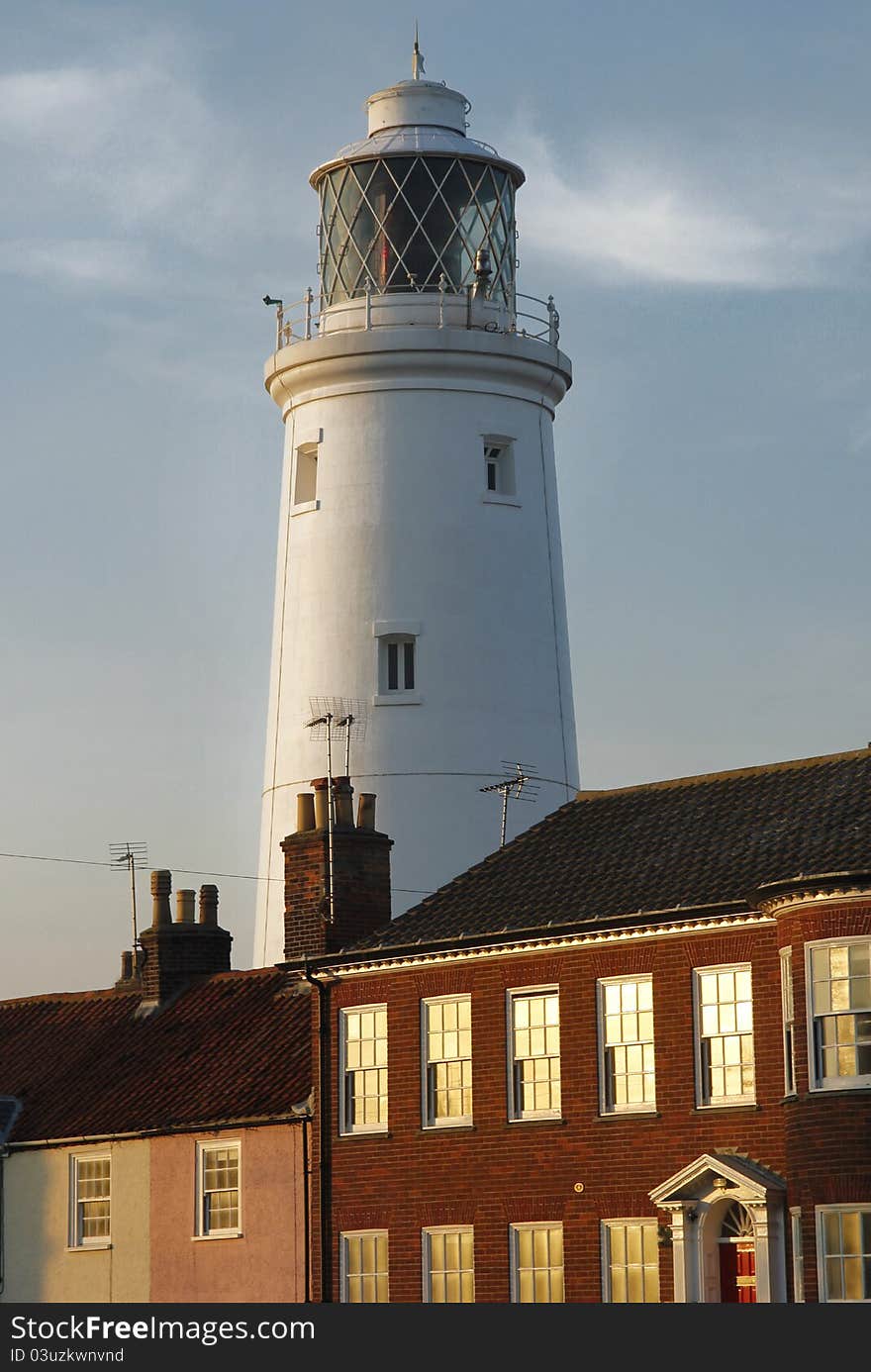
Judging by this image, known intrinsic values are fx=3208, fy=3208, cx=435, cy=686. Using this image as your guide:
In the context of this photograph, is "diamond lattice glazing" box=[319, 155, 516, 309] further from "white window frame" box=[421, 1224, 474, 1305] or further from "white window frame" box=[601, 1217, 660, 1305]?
"white window frame" box=[601, 1217, 660, 1305]

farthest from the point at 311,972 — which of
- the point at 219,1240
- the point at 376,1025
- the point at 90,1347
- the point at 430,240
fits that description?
the point at 430,240

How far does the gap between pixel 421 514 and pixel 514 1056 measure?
17271 millimetres

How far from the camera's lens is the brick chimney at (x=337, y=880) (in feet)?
167

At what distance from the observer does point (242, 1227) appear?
49.0 metres

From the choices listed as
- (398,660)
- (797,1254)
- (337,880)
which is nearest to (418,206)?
(398,660)

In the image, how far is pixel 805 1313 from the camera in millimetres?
39781

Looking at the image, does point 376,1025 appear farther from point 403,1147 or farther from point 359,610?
point 359,610

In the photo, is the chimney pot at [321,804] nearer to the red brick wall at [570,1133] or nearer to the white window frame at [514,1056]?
the red brick wall at [570,1133]

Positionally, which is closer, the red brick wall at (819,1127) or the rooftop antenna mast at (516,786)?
the red brick wall at (819,1127)

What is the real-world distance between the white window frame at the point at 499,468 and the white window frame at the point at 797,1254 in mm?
22621

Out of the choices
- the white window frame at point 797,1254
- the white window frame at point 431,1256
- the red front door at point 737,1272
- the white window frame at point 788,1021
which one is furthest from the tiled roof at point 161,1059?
the white window frame at point 797,1254

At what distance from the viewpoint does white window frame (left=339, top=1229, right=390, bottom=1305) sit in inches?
1834

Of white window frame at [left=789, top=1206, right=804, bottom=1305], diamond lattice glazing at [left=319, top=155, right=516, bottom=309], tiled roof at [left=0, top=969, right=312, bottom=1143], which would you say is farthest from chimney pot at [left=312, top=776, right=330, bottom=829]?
diamond lattice glazing at [left=319, top=155, right=516, bottom=309]

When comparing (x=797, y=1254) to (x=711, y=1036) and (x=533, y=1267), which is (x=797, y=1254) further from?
(x=533, y=1267)
